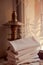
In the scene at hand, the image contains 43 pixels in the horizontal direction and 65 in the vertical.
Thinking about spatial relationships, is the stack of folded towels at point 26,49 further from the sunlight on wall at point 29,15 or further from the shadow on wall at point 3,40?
the sunlight on wall at point 29,15

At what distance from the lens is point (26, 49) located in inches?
50.3

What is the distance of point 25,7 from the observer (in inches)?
67.8

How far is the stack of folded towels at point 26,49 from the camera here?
4.08 ft

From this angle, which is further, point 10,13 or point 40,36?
point 40,36

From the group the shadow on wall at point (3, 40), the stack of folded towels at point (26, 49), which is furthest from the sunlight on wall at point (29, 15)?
the stack of folded towels at point (26, 49)

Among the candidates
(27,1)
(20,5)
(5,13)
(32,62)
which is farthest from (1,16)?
(32,62)

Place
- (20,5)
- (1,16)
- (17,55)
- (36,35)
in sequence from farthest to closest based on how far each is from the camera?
(36,35)
(20,5)
(1,16)
(17,55)

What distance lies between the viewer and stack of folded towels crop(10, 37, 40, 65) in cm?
124

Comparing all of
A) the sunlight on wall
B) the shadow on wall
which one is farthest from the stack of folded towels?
the sunlight on wall

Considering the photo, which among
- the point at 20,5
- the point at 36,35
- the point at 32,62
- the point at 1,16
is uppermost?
the point at 20,5

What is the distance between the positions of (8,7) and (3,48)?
0.40m

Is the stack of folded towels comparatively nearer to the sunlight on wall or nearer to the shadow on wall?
the shadow on wall

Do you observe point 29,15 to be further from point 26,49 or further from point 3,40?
point 26,49

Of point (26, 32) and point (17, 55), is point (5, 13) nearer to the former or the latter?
point (26, 32)
